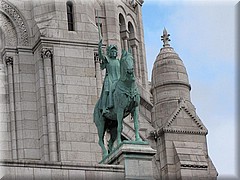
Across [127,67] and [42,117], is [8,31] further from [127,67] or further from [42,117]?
[127,67]

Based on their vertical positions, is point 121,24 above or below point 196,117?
above

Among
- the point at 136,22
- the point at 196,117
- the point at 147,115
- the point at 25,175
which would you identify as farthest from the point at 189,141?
the point at 25,175

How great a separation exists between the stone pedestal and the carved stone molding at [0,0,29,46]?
30.8ft

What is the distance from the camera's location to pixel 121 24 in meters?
58.2

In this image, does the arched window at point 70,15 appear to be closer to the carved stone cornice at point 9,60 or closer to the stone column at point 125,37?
the carved stone cornice at point 9,60

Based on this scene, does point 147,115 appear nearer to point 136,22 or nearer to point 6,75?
point 136,22

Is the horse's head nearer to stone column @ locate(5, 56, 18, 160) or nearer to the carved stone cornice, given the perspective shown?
stone column @ locate(5, 56, 18, 160)

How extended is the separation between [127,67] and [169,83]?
14555 mm

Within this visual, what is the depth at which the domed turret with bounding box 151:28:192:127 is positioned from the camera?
183 feet

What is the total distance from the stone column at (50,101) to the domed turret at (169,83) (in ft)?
26.7

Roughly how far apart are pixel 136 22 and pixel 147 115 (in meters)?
4.92

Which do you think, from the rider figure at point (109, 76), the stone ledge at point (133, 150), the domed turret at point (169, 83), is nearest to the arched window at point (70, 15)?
the rider figure at point (109, 76)

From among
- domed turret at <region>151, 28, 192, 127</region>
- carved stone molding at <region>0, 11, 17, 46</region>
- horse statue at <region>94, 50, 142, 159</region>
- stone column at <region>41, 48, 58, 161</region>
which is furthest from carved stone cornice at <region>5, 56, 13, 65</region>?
domed turret at <region>151, 28, 192, 127</region>

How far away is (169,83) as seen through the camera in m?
55.9
